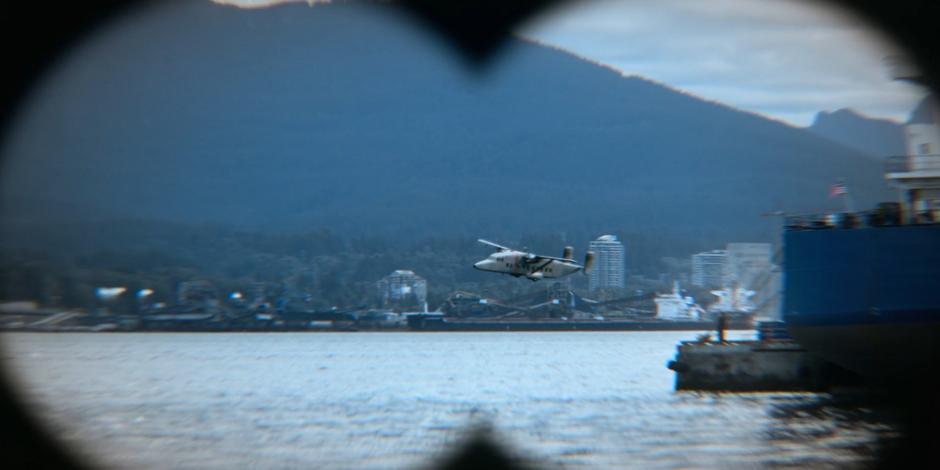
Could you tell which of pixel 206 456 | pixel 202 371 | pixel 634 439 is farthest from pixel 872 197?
pixel 206 456

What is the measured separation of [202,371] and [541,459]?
133ft

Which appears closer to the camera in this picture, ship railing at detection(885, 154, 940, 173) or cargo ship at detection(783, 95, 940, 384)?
cargo ship at detection(783, 95, 940, 384)

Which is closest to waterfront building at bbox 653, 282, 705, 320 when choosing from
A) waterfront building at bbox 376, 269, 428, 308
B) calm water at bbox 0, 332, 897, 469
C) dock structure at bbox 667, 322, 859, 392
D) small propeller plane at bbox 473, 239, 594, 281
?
waterfront building at bbox 376, 269, 428, 308

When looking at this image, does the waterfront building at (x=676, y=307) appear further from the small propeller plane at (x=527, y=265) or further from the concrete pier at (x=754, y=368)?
the concrete pier at (x=754, y=368)

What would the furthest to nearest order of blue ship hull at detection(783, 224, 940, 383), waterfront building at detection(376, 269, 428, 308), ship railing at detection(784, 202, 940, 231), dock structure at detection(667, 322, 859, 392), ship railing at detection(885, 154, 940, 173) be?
waterfront building at detection(376, 269, 428, 308) → dock structure at detection(667, 322, 859, 392) → ship railing at detection(885, 154, 940, 173) → ship railing at detection(784, 202, 940, 231) → blue ship hull at detection(783, 224, 940, 383)

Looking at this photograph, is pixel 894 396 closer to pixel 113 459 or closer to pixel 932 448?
pixel 932 448

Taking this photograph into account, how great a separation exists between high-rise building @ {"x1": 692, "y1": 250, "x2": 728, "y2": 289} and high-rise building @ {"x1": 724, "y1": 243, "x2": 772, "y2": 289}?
77.1 inches

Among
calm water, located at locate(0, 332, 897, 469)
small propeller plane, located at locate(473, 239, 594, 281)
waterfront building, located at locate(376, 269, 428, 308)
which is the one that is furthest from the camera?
waterfront building, located at locate(376, 269, 428, 308)

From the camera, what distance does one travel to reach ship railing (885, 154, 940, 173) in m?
38.3

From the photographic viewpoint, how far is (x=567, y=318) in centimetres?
13688

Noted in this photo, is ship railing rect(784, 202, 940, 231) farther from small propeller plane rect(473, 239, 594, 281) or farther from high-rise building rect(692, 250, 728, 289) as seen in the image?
high-rise building rect(692, 250, 728, 289)

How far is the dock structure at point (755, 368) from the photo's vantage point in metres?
39.7

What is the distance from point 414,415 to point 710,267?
8044 cm

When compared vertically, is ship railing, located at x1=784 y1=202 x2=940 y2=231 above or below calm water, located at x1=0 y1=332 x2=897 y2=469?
above
